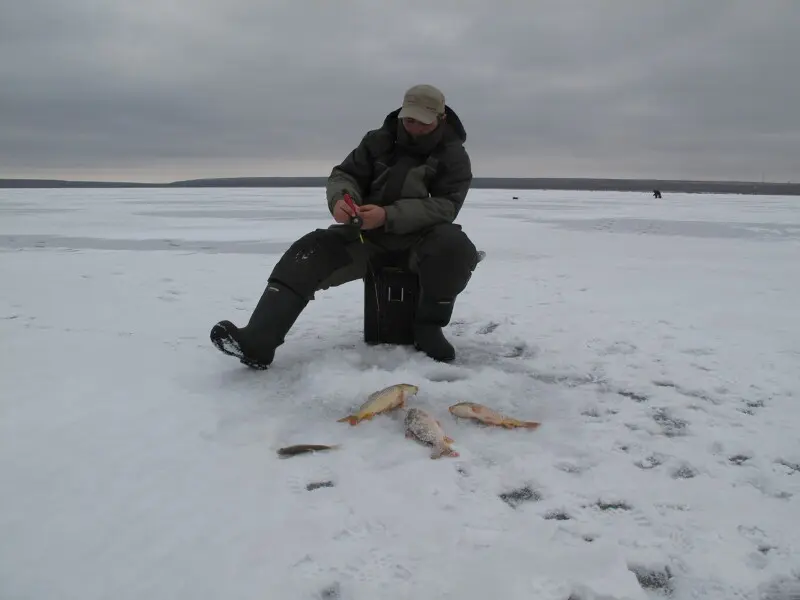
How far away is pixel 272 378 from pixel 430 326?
91cm

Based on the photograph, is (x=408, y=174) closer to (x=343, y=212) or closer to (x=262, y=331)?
(x=343, y=212)

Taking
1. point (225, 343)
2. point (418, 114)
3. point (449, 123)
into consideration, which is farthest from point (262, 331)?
point (449, 123)

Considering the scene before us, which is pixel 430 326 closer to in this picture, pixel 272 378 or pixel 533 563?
pixel 272 378

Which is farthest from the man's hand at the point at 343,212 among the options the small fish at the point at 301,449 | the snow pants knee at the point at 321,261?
the small fish at the point at 301,449

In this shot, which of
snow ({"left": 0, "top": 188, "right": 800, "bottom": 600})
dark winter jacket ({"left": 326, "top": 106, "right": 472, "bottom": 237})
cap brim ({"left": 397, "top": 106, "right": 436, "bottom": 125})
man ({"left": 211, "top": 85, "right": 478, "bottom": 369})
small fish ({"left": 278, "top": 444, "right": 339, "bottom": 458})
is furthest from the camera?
dark winter jacket ({"left": 326, "top": 106, "right": 472, "bottom": 237})

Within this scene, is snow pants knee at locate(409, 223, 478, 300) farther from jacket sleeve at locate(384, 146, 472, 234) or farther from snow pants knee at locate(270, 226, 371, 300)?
snow pants knee at locate(270, 226, 371, 300)

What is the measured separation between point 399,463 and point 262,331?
1.15m

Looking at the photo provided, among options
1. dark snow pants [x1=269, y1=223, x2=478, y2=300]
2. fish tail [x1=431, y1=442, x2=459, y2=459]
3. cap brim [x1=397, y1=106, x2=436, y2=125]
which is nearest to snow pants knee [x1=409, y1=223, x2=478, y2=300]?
dark snow pants [x1=269, y1=223, x2=478, y2=300]

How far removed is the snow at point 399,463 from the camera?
1530 mm

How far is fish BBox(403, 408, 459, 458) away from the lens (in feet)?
7.15

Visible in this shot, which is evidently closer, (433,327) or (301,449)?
(301,449)

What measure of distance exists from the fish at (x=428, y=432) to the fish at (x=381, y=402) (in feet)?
0.49

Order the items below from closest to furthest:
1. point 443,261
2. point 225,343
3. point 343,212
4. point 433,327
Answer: point 225,343, point 343,212, point 443,261, point 433,327

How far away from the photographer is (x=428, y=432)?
88.9 inches
